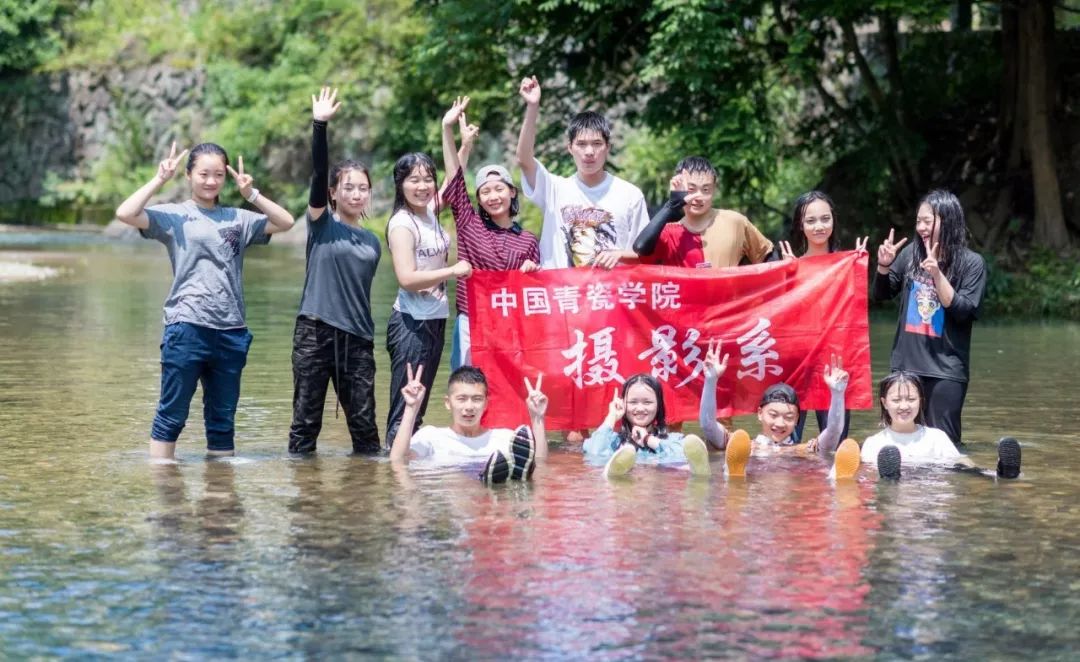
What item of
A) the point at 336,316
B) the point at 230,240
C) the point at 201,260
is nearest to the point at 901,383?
the point at 336,316

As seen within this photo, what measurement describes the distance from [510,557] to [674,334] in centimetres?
317

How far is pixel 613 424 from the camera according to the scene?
9.12 m

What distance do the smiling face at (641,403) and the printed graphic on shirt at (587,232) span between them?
2.58ft

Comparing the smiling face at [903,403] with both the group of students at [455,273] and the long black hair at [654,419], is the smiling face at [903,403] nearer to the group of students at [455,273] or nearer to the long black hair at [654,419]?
the group of students at [455,273]

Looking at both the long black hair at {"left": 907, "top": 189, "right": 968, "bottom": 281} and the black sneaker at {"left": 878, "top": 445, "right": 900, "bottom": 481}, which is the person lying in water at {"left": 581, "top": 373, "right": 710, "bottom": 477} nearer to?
the black sneaker at {"left": 878, "top": 445, "right": 900, "bottom": 481}

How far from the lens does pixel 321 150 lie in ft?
28.5

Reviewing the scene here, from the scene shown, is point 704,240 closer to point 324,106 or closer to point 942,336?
point 942,336

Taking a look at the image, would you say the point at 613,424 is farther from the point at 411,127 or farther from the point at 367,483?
the point at 411,127

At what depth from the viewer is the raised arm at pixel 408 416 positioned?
342 inches

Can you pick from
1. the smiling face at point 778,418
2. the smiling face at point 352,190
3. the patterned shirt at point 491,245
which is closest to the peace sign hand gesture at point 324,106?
the smiling face at point 352,190

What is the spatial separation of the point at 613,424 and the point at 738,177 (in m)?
Answer: 14.1

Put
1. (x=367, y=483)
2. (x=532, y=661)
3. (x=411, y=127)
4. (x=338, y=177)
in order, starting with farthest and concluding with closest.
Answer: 1. (x=411, y=127)
2. (x=338, y=177)
3. (x=367, y=483)
4. (x=532, y=661)

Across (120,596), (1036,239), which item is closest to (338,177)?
(120,596)

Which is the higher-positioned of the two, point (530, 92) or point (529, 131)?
point (530, 92)
